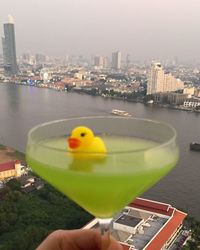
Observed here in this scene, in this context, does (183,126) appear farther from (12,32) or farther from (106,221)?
(12,32)

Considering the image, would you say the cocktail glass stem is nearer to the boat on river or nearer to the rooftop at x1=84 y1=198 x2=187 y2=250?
the rooftop at x1=84 y1=198 x2=187 y2=250

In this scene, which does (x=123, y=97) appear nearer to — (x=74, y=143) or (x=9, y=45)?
(x=74, y=143)

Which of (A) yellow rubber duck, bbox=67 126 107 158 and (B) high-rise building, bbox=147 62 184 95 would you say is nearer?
(A) yellow rubber duck, bbox=67 126 107 158

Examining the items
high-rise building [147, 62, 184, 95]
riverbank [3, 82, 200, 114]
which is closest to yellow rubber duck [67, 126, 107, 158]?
riverbank [3, 82, 200, 114]

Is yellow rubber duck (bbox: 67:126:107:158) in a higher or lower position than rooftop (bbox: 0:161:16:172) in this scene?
higher

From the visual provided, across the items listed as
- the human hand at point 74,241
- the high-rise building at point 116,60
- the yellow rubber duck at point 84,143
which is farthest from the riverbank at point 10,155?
the high-rise building at point 116,60

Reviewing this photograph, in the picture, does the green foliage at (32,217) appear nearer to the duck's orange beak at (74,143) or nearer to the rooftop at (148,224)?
the rooftop at (148,224)

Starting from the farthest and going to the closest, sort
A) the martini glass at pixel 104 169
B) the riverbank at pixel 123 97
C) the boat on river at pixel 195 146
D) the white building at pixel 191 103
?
the white building at pixel 191 103
the riverbank at pixel 123 97
the boat on river at pixel 195 146
the martini glass at pixel 104 169
